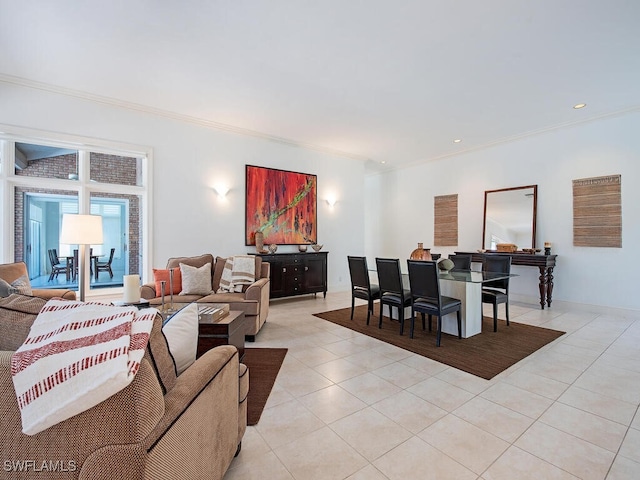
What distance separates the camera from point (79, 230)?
121 inches

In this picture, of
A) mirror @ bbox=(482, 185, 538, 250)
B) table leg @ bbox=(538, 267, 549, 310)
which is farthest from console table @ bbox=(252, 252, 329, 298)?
table leg @ bbox=(538, 267, 549, 310)

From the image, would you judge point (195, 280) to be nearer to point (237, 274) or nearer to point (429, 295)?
point (237, 274)

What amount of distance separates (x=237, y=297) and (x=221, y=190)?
2.25 metres

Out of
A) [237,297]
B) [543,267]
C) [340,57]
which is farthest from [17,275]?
[543,267]

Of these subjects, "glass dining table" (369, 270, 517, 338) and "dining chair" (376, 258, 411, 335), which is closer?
"glass dining table" (369, 270, 517, 338)

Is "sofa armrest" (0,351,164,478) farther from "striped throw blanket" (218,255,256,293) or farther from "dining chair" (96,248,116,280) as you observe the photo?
"dining chair" (96,248,116,280)

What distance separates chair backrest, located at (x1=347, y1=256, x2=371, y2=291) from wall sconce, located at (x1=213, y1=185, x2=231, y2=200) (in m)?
2.48

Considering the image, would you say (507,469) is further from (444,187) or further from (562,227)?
(444,187)

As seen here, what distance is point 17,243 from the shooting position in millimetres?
4012

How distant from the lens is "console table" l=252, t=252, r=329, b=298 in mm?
5492

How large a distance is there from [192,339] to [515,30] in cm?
365

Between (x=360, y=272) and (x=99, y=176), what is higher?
(x=99, y=176)

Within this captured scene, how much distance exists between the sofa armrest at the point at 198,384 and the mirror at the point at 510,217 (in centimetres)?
585

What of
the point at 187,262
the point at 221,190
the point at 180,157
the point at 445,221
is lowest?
the point at 187,262
